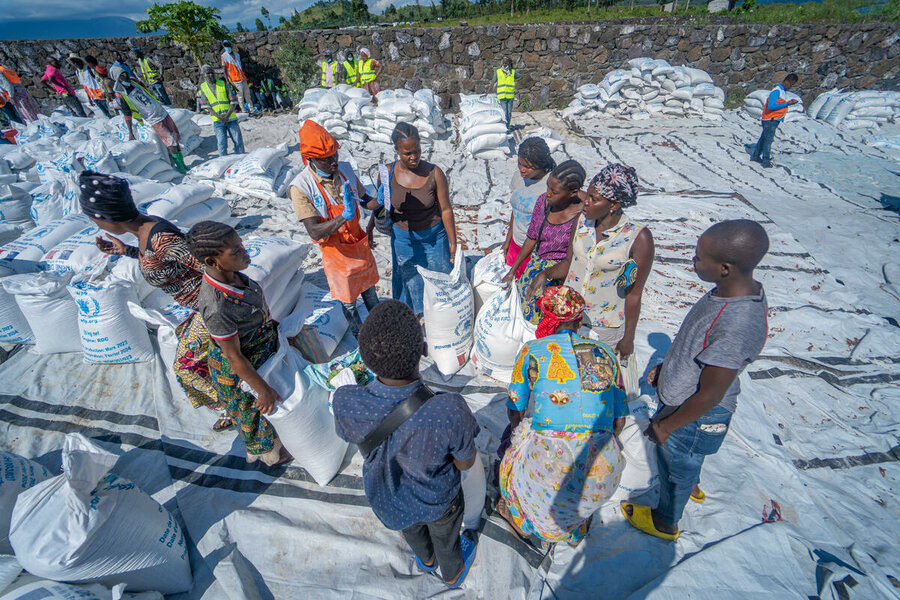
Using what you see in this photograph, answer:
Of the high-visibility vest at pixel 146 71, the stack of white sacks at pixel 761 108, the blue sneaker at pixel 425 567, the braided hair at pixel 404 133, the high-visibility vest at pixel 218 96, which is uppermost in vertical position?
the high-visibility vest at pixel 146 71

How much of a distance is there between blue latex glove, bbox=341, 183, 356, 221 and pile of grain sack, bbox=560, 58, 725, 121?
6.80 metres

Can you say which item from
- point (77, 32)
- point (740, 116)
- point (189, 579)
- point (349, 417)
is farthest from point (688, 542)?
point (77, 32)

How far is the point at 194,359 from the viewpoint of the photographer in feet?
6.50

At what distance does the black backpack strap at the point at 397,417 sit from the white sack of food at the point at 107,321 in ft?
7.49

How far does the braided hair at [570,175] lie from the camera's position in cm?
206

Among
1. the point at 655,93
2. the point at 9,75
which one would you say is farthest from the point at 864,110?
the point at 9,75

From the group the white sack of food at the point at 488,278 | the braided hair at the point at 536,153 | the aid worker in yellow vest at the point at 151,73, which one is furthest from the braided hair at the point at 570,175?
the aid worker in yellow vest at the point at 151,73

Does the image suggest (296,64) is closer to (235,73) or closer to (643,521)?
(235,73)

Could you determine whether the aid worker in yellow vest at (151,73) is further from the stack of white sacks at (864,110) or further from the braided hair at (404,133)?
the stack of white sacks at (864,110)

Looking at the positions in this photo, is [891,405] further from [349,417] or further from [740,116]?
[740,116]

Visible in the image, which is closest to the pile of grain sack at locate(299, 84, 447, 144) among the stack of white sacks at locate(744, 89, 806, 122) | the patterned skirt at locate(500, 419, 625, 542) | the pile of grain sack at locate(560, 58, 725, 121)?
the pile of grain sack at locate(560, 58, 725, 121)

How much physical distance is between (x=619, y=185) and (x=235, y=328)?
1.83 m

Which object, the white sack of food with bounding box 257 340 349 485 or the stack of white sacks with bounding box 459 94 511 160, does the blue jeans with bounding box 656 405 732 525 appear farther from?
the stack of white sacks with bounding box 459 94 511 160

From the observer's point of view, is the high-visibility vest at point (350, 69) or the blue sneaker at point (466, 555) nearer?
the blue sneaker at point (466, 555)
